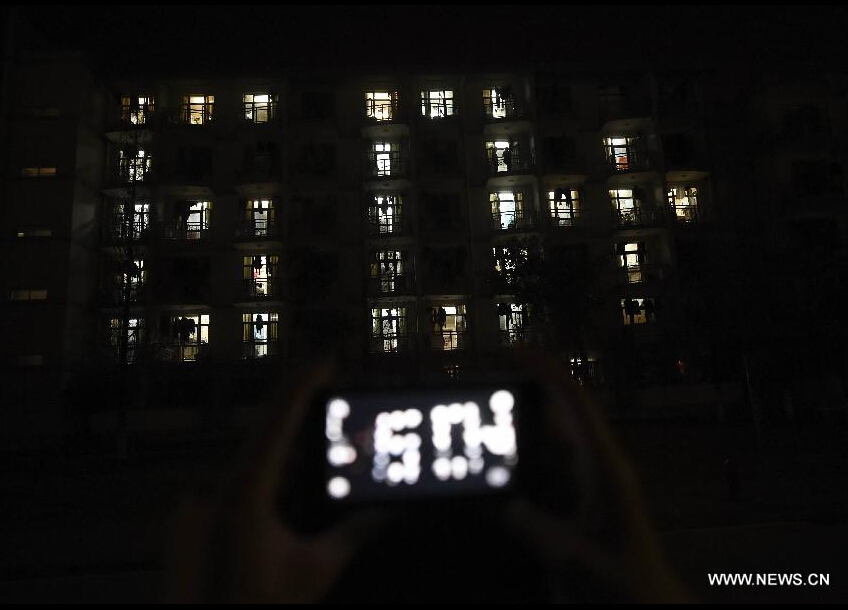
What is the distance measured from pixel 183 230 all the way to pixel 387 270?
7643 millimetres

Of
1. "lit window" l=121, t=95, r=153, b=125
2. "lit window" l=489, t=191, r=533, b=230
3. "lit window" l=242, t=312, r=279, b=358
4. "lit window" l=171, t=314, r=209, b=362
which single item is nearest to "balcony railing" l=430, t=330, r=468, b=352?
"lit window" l=489, t=191, r=533, b=230

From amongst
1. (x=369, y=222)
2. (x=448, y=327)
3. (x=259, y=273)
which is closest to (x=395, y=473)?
(x=448, y=327)

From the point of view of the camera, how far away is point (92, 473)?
39.1 ft

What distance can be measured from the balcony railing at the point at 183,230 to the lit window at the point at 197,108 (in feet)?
13.1

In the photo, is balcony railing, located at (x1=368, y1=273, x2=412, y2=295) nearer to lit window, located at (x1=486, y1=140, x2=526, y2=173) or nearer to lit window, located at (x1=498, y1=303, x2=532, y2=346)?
Answer: lit window, located at (x1=498, y1=303, x2=532, y2=346)

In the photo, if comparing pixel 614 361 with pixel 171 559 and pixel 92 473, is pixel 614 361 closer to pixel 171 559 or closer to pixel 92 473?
pixel 92 473

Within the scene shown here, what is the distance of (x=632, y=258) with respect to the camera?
64.2 ft

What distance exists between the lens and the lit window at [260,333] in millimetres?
18375

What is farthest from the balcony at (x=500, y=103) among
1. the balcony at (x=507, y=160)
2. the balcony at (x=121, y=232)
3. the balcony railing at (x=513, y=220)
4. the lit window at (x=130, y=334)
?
the lit window at (x=130, y=334)

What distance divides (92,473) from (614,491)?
45.4ft

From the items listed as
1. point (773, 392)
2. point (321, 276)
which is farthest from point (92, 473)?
point (773, 392)

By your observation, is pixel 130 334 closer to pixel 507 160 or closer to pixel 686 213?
pixel 507 160

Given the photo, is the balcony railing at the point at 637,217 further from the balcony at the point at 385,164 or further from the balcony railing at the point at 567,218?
the balcony at the point at 385,164

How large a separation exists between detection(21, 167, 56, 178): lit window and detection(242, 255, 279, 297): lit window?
7.00 metres
